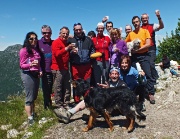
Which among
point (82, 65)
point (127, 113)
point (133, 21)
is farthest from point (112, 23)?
point (127, 113)

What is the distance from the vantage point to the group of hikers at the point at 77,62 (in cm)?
804

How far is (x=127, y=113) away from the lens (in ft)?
23.6

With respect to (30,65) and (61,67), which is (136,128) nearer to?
(61,67)

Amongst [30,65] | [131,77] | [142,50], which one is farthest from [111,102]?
[142,50]

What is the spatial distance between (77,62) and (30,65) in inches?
73.2

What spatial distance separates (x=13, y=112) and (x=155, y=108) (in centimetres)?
559

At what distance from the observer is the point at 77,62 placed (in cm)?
903

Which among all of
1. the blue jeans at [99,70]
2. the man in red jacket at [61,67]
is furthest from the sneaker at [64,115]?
the blue jeans at [99,70]

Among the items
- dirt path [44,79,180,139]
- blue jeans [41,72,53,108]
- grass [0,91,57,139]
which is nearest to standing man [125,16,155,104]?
dirt path [44,79,180,139]

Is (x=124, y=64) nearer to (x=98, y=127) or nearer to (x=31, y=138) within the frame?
(x=98, y=127)

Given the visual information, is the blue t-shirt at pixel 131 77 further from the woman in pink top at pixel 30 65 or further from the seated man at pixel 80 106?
the woman in pink top at pixel 30 65

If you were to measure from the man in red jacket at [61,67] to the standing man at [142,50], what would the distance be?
253 cm

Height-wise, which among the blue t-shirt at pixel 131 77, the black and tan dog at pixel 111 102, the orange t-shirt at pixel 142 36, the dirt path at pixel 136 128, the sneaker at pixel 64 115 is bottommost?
the dirt path at pixel 136 128

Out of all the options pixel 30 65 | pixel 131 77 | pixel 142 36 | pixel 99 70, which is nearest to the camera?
pixel 30 65
